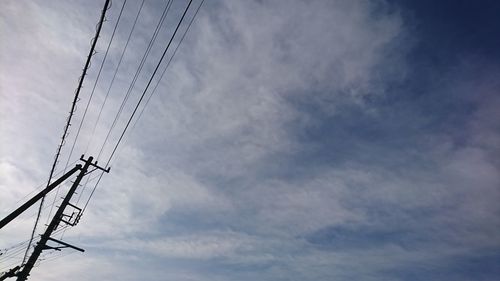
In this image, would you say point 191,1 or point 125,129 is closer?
point 191,1

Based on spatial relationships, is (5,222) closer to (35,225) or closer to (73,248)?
(73,248)

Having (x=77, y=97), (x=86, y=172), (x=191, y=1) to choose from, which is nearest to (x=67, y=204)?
(x=86, y=172)

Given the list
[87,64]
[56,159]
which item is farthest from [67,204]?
[87,64]

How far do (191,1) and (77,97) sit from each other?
8050mm

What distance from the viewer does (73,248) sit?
61.5 ft

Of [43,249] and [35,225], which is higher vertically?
[35,225]

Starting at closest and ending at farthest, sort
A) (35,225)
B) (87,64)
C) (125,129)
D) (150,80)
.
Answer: (150,80)
(87,64)
(125,129)
(35,225)

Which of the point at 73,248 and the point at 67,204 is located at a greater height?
the point at 67,204

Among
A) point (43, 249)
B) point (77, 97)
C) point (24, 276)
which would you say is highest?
point (77, 97)

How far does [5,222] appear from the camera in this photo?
11.8 meters

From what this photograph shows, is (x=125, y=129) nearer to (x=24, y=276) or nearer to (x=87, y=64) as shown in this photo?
(x=87, y=64)

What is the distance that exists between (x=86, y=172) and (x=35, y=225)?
22.3ft

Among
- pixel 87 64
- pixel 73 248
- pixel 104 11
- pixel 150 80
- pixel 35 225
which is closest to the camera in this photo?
pixel 104 11

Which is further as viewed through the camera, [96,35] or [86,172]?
[86,172]
